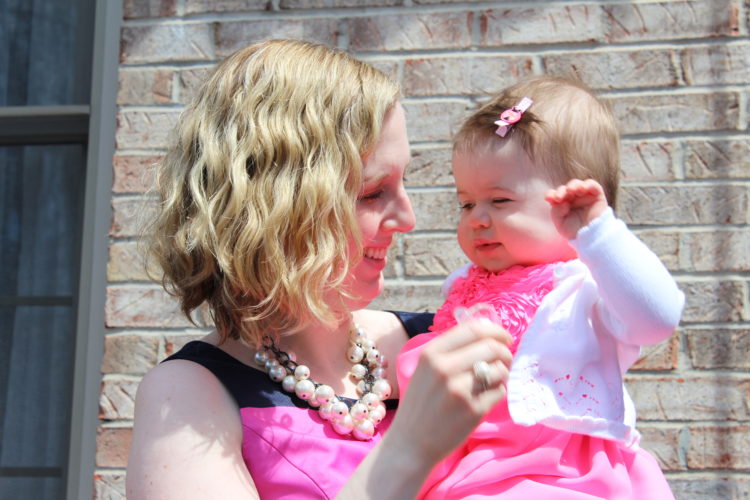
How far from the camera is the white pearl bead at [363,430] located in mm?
1574

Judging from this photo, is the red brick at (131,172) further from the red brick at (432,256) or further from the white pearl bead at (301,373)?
the white pearl bead at (301,373)

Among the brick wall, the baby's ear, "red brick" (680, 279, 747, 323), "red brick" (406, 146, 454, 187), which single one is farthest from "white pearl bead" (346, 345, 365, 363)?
"red brick" (680, 279, 747, 323)

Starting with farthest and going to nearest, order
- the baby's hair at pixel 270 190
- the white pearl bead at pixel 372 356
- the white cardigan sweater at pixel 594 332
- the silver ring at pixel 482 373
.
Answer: the white pearl bead at pixel 372 356, the baby's hair at pixel 270 190, the white cardigan sweater at pixel 594 332, the silver ring at pixel 482 373

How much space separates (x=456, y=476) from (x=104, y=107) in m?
1.72

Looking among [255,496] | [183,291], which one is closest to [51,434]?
[183,291]

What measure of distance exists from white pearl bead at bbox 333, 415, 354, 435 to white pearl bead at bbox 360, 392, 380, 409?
0.22ft

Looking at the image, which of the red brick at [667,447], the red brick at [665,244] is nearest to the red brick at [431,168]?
the red brick at [665,244]

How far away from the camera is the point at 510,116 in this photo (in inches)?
62.2

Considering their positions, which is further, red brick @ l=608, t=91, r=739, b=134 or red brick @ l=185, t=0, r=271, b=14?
red brick @ l=185, t=0, r=271, b=14

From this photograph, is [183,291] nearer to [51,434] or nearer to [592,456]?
[592,456]

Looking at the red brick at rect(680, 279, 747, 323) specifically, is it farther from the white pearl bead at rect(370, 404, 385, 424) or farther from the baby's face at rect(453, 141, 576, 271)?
the white pearl bead at rect(370, 404, 385, 424)

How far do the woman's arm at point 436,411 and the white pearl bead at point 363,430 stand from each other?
29cm

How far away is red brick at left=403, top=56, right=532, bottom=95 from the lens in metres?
2.41

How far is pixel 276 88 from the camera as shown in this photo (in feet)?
5.21
